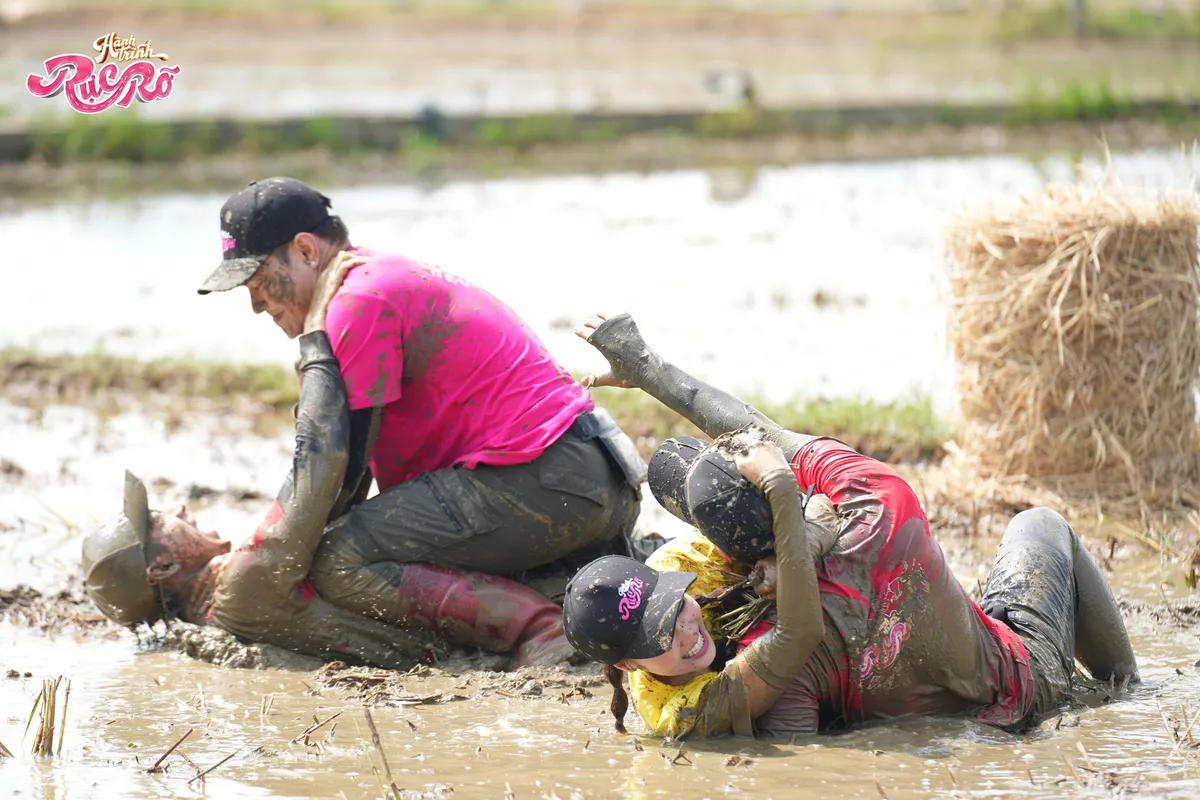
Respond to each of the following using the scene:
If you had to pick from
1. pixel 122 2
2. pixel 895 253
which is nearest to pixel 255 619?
pixel 895 253

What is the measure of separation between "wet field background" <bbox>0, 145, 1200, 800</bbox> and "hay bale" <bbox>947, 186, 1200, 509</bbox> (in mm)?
407

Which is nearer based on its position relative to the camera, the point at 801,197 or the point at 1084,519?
the point at 1084,519

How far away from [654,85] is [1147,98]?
6208 millimetres

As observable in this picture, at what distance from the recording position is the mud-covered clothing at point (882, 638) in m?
3.91


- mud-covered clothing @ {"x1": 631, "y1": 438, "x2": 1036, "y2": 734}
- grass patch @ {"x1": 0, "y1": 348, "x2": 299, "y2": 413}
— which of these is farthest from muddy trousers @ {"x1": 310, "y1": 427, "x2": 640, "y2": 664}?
grass patch @ {"x1": 0, "y1": 348, "x2": 299, "y2": 413}

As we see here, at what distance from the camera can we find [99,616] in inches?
214

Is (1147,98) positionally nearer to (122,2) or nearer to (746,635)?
(746,635)

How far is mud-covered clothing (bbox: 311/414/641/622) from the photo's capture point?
16.1ft

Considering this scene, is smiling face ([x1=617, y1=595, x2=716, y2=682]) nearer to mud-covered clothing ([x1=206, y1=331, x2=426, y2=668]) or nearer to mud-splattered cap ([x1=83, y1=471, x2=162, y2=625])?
mud-covered clothing ([x1=206, y1=331, x2=426, y2=668])

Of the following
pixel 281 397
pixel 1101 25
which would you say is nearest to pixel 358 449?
pixel 281 397

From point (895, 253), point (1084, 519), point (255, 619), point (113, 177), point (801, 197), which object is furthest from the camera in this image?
point (113, 177)

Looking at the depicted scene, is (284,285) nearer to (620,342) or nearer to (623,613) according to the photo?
(620,342)

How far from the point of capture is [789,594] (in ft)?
12.5

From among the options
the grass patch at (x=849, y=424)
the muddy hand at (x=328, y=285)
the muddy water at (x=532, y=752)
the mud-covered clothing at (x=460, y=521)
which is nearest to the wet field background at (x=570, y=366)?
the muddy water at (x=532, y=752)
